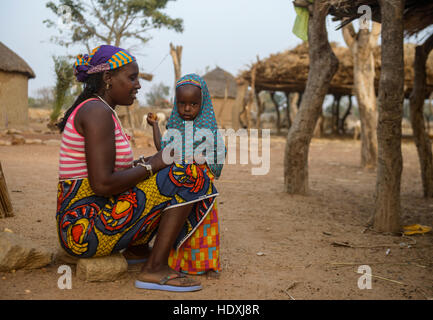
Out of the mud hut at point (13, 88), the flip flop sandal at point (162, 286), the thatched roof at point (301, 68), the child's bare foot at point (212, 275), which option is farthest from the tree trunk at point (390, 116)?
the mud hut at point (13, 88)

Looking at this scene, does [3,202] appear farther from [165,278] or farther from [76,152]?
[165,278]

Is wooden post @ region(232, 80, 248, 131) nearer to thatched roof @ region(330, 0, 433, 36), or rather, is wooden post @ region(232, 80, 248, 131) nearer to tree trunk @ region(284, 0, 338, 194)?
tree trunk @ region(284, 0, 338, 194)

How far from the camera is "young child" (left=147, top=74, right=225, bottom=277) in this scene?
2.36 meters

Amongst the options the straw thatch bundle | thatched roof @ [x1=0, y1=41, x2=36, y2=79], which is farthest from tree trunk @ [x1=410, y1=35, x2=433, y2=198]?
thatched roof @ [x1=0, y1=41, x2=36, y2=79]

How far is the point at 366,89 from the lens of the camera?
24.6 feet

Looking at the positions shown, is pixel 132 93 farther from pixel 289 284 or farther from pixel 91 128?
pixel 289 284

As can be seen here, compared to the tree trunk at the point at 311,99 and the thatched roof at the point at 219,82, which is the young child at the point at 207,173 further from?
the thatched roof at the point at 219,82

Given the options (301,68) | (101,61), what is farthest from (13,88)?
(101,61)

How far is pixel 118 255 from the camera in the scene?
7.55 feet

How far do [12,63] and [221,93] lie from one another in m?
13.4

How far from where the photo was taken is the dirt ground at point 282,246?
217cm

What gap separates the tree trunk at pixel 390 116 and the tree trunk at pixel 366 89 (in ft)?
13.8

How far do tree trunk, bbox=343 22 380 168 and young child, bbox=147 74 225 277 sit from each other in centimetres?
573
